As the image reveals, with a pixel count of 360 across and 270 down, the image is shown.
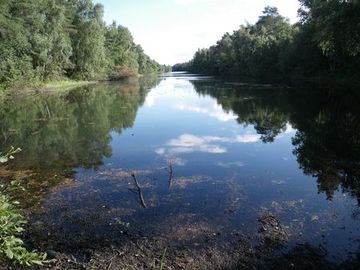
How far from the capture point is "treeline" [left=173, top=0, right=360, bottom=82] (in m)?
35.2

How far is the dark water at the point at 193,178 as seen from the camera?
8.44 m

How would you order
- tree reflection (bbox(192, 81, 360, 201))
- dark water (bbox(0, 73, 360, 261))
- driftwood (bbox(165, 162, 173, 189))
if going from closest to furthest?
dark water (bbox(0, 73, 360, 261)) < driftwood (bbox(165, 162, 173, 189)) < tree reflection (bbox(192, 81, 360, 201))

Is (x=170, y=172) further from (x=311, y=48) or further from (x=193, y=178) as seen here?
(x=311, y=48)

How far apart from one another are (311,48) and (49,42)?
38.4 m

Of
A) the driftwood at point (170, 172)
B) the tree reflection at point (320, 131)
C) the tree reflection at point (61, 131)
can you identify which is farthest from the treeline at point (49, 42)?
the driftwood at point (170, 172)

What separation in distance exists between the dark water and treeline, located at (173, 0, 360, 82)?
47.1 feet

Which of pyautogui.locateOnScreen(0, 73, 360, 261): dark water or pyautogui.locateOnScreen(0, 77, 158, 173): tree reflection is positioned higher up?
pyautogui.locateOnScreen(0, 73, 360, 261): dark water

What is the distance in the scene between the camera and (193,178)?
487 inches

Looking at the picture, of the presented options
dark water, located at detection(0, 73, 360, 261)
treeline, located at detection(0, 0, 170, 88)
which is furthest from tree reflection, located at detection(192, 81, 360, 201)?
treeline, located at detection(0, 0, 170, 88)

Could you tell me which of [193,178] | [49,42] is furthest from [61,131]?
[49,42]

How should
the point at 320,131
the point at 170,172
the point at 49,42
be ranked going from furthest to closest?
1. the point at 49,42
2. the point at 320,131
3. the point at 170,172

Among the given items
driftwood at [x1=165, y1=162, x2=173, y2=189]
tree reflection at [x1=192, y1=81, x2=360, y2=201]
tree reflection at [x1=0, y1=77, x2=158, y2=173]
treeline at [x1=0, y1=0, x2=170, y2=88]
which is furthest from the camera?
treeline at [x1=0, y1=0, x2=170, y2=88]

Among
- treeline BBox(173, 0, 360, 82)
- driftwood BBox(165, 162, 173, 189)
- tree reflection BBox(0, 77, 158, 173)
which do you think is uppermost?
treeline BBox(173, 0, 360, 82)

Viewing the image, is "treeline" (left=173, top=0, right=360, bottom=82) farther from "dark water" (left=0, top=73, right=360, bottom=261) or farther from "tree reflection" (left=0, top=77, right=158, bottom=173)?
"tree reflection" (left=0, top=77, right=158, bottom=173)
